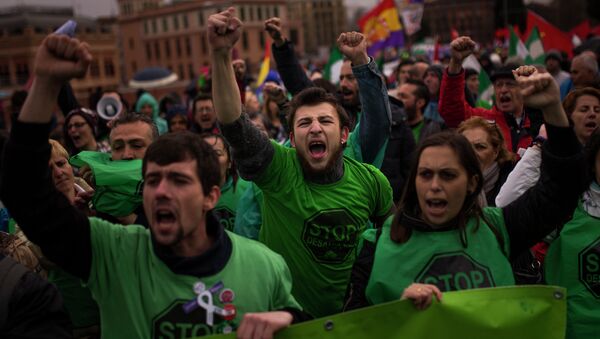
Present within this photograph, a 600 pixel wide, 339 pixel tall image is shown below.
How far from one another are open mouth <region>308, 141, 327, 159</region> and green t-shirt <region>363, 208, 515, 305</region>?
830 mm

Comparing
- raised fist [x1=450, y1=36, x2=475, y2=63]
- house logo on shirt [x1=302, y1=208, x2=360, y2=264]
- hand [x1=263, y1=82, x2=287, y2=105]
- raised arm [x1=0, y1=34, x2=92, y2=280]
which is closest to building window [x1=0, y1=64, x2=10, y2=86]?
hand [x1=263, y1=82, x2=287, y2=105]

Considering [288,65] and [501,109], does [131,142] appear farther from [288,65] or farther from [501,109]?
[501,109]

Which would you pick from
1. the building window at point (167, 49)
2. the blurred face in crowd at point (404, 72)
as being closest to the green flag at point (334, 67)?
the blurred face in crowd at point (404, 72)

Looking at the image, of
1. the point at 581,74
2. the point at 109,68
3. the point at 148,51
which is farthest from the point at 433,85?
the point at 148,51

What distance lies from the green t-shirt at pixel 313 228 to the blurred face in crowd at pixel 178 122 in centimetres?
444

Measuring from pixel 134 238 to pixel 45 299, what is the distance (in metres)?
0.37

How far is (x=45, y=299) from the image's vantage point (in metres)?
2.37

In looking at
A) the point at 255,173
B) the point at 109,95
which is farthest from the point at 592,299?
the point at 109,95

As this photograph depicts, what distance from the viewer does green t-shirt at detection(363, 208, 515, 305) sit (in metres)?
2.67

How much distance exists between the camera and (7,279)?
233 cm

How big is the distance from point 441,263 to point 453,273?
60 millimetres

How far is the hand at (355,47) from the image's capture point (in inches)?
148

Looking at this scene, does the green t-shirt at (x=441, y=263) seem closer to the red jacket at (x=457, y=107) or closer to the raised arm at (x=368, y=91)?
the raised arm at (x=368, y=91)

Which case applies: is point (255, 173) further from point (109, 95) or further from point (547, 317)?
point (109, 95)
